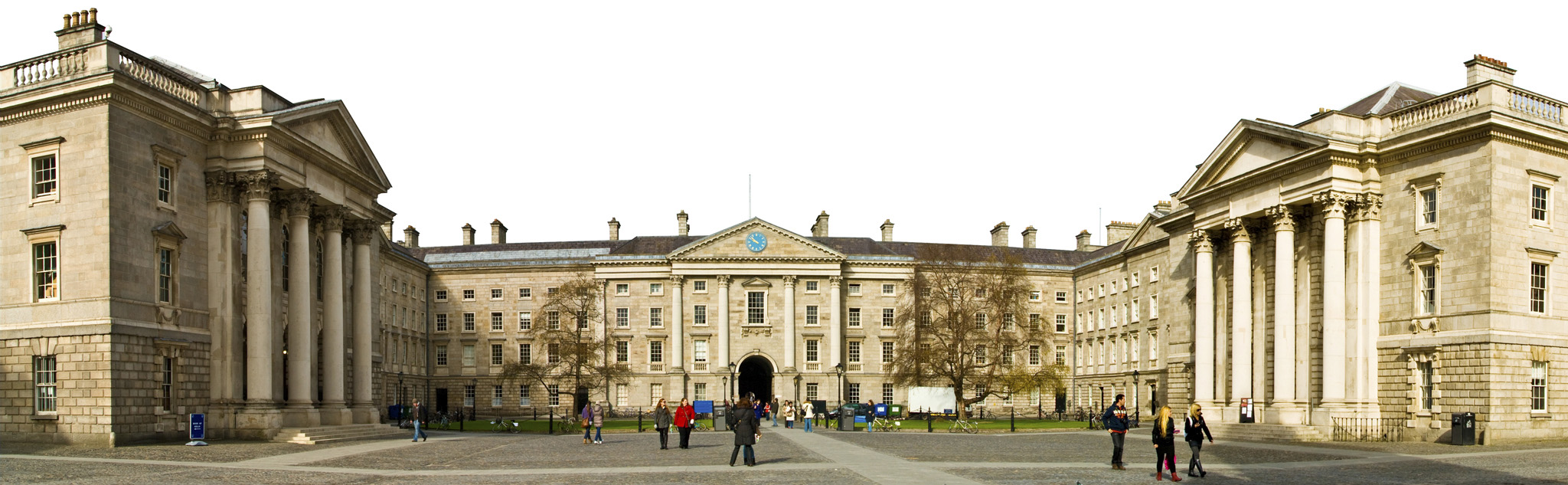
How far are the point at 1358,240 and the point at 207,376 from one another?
109 ft

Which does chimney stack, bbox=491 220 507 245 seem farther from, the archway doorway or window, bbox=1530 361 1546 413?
window, bbox=1530 361 1546 413

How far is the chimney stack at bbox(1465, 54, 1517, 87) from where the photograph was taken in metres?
37.6

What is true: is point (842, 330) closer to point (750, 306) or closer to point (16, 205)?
point (750, 306)

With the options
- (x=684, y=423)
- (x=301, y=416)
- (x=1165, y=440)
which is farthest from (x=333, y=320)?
(x=1165, y=440)

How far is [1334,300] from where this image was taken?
127 ft

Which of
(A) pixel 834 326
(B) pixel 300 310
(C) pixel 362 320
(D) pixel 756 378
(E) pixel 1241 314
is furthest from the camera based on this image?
(D) pixel 756 378

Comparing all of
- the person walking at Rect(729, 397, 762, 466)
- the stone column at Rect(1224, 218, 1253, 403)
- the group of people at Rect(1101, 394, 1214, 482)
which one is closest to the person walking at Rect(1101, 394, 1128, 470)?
the group of people at Rect(1101, 394, 1214, 482)

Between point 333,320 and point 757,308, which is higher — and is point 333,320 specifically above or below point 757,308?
above

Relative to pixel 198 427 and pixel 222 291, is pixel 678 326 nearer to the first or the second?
pixel 222 291

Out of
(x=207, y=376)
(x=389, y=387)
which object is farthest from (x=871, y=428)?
(x=389, y=387)

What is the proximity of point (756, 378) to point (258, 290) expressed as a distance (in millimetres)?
59468

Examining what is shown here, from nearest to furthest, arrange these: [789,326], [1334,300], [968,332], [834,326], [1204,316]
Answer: [1334,300], [1204,316], [968,332], [789,326], [834,326]

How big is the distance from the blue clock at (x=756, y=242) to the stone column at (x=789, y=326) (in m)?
2.66

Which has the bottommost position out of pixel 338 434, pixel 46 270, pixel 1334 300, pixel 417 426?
pixel 338 434
